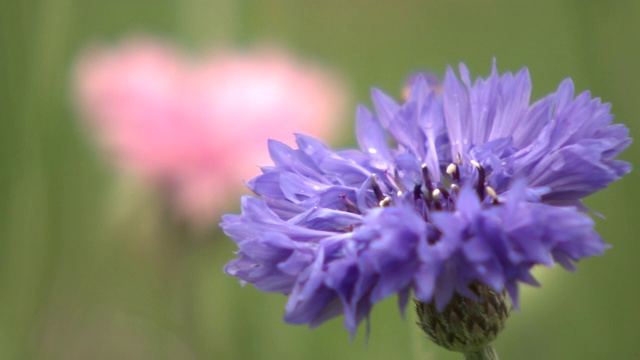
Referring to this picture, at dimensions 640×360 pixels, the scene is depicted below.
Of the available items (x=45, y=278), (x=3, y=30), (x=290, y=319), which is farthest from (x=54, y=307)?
(x=290, y=319)

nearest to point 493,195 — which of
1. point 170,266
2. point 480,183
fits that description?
point 480,183

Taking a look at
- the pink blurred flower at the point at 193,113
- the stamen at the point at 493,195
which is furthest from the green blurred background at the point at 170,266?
the stamen at the point at 493,195

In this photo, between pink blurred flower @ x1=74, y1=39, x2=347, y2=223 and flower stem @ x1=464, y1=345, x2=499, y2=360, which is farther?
pink blurred flower @ x1=74, y1=39, x2=347, y2=223

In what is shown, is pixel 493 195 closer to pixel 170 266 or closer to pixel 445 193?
pixel 445 193

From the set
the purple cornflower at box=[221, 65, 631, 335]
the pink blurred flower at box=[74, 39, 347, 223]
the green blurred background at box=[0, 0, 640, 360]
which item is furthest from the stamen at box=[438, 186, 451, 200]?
the pink blurred flower at box=[74, 39, 347, 223]

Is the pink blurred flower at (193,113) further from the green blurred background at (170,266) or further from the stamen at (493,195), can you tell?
the stamen at (493,195)

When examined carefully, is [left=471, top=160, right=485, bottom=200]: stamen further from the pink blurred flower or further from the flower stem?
the pink blurred flower

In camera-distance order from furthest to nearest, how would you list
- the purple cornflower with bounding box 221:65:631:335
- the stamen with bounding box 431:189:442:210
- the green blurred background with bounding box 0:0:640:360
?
1. the green blurred background with bounding box 0:0:640:360
2. the stamen with bounding box 431:189:442:210
3. the purple cornflower with bounding box 221:65:631:335
